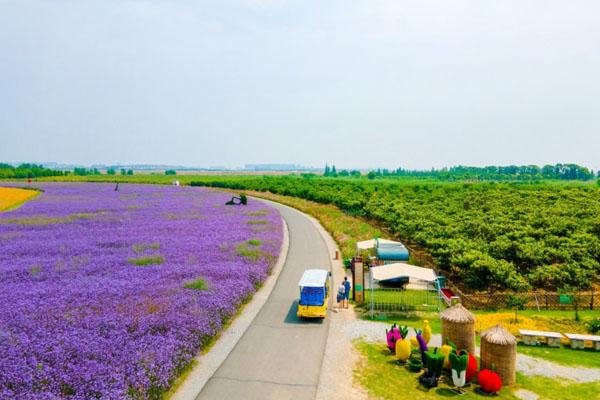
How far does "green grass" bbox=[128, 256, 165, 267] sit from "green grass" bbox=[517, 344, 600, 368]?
70.1ft

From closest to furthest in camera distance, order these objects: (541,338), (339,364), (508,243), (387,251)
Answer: (339,364) → (541,338) → (387,251) → (508,243)

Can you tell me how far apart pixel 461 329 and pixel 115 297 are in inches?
613

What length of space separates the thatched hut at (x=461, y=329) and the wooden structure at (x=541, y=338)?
4283mm

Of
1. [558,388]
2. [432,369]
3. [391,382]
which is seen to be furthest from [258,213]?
[558,388]

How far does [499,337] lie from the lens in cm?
1537

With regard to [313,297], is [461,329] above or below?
above

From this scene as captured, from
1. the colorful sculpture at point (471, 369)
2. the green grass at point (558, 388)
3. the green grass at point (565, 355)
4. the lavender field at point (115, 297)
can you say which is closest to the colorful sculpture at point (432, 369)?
the colorful sculpture at point (471, 369)

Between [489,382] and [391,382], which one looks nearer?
[489,382]

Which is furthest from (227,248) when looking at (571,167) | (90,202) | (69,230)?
(571,167)

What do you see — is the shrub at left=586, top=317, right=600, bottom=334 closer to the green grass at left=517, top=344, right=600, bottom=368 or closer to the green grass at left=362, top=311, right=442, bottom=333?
the green grass at left=517, top=344, right=600, bottom=368

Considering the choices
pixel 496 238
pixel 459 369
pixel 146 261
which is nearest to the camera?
pixel 459 369

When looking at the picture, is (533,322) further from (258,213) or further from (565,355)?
(258,213)

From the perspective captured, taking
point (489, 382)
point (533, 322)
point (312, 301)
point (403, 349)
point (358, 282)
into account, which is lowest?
point (533, 322)

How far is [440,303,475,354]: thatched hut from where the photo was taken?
55.2ft
